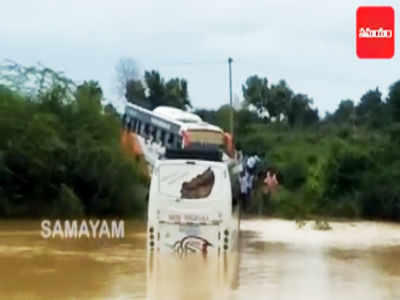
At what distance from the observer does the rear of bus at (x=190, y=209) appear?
54.0 ft

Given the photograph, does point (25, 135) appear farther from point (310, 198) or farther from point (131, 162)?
point (310, 198)

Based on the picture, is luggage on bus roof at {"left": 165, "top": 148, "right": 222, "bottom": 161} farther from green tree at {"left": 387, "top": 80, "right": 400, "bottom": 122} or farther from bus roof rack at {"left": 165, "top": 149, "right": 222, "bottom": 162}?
green tree at {"left": 387, "top": 80, "right": 400, "bottom": 122}

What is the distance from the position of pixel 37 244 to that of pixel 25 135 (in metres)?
10.6

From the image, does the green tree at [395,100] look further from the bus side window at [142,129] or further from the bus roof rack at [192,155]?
the bus roof rack at [192,155]

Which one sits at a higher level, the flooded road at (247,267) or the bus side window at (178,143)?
the bus side window at (178,143)

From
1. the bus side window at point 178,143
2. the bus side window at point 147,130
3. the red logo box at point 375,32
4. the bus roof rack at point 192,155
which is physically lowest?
the bus roof rack at point 192,155

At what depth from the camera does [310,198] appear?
3478 cm

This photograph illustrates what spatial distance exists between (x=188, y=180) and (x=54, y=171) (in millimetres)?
14096

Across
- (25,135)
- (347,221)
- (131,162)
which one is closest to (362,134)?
(347,221)

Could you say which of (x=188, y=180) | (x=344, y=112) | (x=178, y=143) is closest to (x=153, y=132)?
(x=178, y=143)

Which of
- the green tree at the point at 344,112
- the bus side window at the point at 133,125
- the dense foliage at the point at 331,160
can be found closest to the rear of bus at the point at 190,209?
the dense foliage at the point at 331,160

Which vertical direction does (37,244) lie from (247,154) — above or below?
below

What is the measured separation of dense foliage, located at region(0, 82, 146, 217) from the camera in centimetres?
3009

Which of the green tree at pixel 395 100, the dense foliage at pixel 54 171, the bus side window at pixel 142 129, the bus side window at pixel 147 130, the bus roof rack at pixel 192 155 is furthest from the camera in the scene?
the green tree at pixel 395 100
